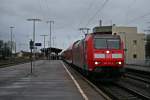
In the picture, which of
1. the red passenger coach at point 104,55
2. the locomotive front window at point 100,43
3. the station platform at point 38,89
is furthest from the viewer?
the locomotive front window at point 100,43

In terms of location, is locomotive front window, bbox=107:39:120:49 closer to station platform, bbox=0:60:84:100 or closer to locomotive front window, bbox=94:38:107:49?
locomotive front window, bbox=94:38:107:49

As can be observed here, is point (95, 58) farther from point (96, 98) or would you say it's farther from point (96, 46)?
point (96, 98)

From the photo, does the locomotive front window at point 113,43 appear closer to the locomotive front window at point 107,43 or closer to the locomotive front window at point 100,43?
the locomotive front window at point 107,43

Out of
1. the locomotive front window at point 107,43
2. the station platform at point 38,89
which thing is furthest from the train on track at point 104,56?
the station platform at point 38,89

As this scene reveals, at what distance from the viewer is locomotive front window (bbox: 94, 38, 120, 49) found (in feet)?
77.7

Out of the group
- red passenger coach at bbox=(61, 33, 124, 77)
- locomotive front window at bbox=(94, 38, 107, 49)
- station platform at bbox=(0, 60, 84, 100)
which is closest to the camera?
station platform at bbox=(0, 60, 84, 100)

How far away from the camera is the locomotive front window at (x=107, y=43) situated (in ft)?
77.7

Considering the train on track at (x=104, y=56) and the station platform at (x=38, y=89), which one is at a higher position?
the train on track at (x=104, y=56)

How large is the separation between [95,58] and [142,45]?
2960 inches

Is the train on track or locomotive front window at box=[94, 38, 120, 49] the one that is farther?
locomotive front window at box=[94, 38, 120, 49]

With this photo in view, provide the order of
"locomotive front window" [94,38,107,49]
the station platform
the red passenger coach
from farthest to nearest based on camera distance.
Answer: "locomotive front window" [94,38,107,49], the red passenger coach, the station platform

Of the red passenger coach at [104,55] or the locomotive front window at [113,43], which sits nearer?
the red passenger coach at [104,55]

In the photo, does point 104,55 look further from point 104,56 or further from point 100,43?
point 100,43

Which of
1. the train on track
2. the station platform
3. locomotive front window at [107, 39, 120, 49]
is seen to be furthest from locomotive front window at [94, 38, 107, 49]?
the station platform
